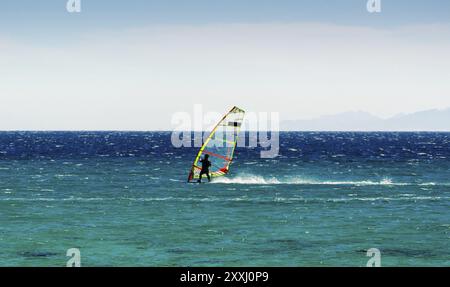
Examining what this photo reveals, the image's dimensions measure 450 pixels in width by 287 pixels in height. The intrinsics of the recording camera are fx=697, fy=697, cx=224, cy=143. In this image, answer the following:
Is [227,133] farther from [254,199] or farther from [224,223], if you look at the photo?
[224,223]

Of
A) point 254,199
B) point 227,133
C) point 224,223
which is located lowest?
point 254,199

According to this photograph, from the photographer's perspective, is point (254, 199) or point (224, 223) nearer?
point (224, 223)

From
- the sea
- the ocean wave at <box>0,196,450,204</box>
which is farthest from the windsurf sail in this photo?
the ocean wave at <box>0,196,450,204</box>

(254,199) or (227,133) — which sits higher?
(227,133)

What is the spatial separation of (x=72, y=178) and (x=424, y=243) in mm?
42838

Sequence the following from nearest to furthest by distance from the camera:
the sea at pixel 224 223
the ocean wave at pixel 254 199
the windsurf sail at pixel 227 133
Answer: the sea at pixel 224 223 < the ocean wave at pixel 254 199 < the windsurf sail at pixel 227 133

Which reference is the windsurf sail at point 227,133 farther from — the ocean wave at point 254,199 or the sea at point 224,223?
the ocean wave at point 254,199

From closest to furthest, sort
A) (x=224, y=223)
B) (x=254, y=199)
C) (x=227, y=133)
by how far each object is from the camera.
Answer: (x=224, y=223) → (x=254, y=199) → (x=227, y=133)

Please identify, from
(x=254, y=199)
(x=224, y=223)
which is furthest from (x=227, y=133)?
(x=224, y=223)

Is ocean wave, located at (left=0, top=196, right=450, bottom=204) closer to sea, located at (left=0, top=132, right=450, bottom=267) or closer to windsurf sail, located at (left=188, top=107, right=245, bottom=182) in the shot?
sea, located at (left=0, top=132, right=450, bottom=267)

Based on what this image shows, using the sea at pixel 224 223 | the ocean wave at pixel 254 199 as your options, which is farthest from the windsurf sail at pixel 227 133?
the ocean wave at pixel 254 199

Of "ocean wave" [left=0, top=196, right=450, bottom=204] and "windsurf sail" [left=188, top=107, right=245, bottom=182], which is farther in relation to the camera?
"windsurf sail" [left=188, top=107, right=245, bottom=182]

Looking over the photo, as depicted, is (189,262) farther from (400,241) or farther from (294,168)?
Answer: (294,168)
